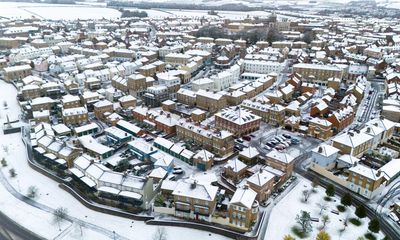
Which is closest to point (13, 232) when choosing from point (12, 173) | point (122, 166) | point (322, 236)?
point (12, 173)

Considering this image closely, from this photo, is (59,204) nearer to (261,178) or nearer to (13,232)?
(13,232)

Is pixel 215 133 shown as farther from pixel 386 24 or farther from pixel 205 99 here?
pixel 386 24

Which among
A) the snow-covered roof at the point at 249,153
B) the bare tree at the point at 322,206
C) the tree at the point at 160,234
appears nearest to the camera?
the tree at the point at 160,234

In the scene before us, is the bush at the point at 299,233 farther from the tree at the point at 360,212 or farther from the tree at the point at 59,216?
the tree at the point at 59,216

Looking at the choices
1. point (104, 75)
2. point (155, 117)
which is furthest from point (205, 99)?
point (104, 75)

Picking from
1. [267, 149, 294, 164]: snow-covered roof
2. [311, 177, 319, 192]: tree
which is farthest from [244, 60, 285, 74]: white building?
[311, 177, 319, 192]: tree

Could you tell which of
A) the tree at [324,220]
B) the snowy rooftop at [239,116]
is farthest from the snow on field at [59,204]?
the snowy rooftop at [239,116]
